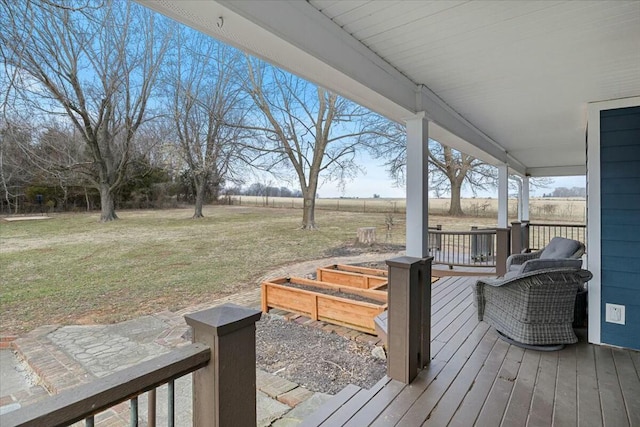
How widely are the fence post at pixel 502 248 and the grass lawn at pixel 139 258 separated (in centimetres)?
543

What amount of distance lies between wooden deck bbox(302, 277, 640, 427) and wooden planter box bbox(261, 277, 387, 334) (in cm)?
128

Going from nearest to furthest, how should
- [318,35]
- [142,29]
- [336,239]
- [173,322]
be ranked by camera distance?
[318,35] → [173,322] → [142,29] → [336,239]

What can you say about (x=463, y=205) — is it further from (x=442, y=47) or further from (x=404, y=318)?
(x=442, y=47)

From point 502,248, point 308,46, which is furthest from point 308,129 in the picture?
point 308,46

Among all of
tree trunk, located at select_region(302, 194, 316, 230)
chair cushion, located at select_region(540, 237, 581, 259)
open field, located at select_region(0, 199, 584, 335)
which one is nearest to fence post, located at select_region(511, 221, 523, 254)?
chair cushion, located at select_region(540, 237, 581, 259)

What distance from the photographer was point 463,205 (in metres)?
14.5

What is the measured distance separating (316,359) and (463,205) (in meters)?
12.9

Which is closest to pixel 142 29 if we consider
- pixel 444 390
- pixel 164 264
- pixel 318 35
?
pixel 164 264

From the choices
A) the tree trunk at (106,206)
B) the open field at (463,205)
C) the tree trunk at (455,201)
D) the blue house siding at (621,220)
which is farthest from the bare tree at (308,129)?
the blue house siding at (621,220)

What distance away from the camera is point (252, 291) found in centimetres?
723

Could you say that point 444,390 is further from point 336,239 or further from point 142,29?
point 336,239

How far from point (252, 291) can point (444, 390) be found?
5.68 metres

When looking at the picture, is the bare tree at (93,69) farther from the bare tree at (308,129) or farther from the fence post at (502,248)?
the fence post at (502,248)

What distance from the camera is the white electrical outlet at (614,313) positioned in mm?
2701
